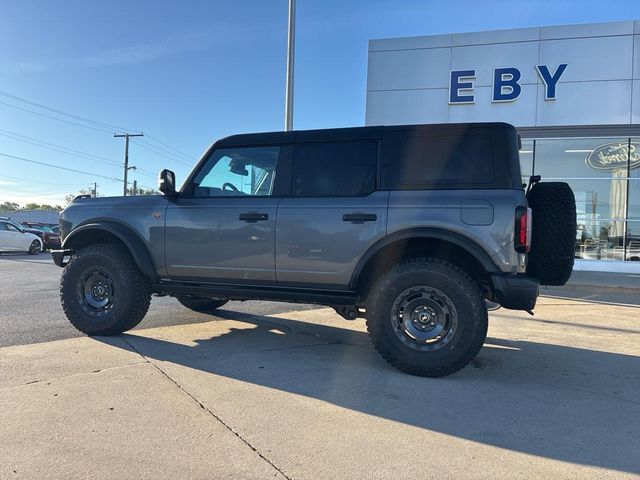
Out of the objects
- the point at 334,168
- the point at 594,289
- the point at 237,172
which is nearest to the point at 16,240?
the point at 237,172

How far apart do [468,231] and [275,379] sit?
2.02 meters

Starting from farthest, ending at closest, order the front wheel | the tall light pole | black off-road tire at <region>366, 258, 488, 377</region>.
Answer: the front wheel < the tall light pole < black off-road tire at <region>366, 258, 488, 377</region>

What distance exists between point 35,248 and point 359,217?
19921mm

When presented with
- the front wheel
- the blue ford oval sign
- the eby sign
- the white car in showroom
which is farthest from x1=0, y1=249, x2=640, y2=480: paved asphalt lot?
the front wheel

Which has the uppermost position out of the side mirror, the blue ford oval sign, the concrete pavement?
the blue ford oval sign

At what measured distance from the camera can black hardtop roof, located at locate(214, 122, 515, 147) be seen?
420 centimetres

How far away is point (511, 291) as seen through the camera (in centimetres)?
391

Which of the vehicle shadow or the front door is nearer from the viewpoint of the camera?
the vehicle shadow

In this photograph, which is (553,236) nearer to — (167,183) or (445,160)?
(445,160)

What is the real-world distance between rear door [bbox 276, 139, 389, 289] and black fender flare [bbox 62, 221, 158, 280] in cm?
149

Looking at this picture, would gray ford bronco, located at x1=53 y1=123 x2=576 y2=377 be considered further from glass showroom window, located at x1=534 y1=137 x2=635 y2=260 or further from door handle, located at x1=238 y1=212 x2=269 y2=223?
glass showroom window, located at x1=534 y1=137 x2=635 y2=260

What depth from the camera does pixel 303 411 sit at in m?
3.32

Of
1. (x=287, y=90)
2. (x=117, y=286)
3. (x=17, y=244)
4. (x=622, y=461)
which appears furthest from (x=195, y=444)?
(x=17, y=244)

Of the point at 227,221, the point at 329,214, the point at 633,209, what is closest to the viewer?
the point at 329,214
